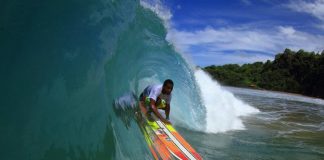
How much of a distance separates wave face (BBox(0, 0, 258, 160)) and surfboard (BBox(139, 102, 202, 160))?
9.0 inches

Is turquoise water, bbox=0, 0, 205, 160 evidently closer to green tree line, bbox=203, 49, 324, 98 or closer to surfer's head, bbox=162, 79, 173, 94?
surfer's head, bbox=162, 79, 173, 94

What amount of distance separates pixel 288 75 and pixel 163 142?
6760 cm

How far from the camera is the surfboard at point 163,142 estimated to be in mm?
5906

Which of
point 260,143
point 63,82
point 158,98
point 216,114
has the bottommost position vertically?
point 260,143

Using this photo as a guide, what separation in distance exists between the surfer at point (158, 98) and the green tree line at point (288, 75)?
57.8 m

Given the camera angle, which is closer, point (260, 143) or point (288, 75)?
point (260, 143)

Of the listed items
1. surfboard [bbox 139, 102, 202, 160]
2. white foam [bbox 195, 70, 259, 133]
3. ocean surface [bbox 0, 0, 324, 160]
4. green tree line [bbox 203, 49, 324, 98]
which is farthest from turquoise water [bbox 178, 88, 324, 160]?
green tree line [bbox 203, 49, 324, 98]

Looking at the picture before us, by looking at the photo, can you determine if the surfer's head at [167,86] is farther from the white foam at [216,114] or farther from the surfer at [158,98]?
the white foam at [216,114]

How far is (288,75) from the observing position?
7000cm

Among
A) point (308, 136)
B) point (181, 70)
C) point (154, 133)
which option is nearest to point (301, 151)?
point (308, 136)

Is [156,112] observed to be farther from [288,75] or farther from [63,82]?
[288,75]

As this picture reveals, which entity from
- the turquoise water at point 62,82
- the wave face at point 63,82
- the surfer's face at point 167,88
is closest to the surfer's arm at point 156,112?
the surfer's face at point 167,88

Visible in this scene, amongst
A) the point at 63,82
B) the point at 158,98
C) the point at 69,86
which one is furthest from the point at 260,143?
the point at 63,82

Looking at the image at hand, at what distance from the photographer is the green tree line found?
64625mm
